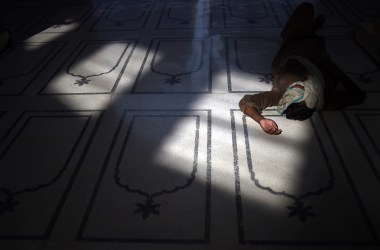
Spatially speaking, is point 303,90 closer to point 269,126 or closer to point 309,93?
point 309,93

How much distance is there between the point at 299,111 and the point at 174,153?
55 centimetres

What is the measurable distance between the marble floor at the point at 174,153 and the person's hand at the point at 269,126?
0.10ft

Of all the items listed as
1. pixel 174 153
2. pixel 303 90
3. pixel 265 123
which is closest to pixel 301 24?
pixel 303 90

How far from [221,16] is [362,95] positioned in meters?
1.43

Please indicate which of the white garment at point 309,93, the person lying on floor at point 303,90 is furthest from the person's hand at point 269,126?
the white garment at point 309,93

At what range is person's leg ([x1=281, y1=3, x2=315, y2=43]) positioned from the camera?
1.84 m

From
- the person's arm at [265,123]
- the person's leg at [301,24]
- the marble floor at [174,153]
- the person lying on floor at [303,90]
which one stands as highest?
the person's leg at [301,24]

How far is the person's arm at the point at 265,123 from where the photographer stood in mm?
1323

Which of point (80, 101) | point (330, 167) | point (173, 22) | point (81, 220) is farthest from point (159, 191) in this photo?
point (173, 22)

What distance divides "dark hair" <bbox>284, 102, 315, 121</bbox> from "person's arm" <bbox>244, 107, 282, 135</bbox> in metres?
0.09

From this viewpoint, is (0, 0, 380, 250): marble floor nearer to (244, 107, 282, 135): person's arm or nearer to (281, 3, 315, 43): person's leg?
(244, 107, 282, 135): person's arm

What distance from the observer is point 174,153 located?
130 centimetres

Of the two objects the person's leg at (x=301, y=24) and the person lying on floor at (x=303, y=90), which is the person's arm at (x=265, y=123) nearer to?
the person lying on floor at (x=303, y=90)

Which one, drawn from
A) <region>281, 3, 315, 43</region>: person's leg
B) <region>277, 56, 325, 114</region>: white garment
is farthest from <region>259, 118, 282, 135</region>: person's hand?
<region>281, 3, 315, 43</region>: person's leg
